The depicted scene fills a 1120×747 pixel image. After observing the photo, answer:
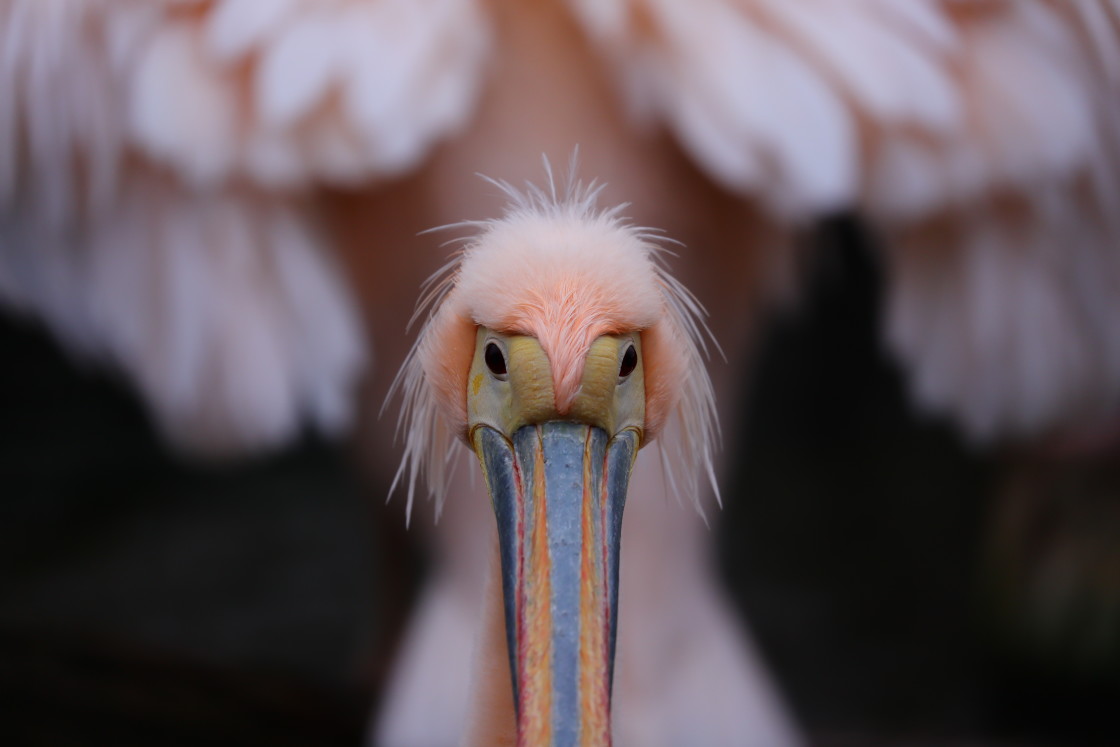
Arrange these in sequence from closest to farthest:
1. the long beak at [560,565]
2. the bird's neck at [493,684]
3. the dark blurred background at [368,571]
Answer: the long beak at [560,565] → the bird's neck at [493,684] → the dark blurred background at [368,571]

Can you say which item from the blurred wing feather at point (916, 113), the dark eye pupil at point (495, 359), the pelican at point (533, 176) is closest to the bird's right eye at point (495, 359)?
the dark eye pupil at point (495, 359)

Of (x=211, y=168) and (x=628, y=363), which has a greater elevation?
(x=211, y=168)

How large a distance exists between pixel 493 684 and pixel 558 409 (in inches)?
7.9

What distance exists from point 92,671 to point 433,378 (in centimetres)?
142

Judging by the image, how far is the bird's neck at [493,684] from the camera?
2.89 feet

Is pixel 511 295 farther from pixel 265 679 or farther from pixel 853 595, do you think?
pixel 853 595

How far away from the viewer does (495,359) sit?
834 mm

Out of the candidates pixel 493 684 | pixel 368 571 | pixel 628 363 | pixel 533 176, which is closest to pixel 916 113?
pixel 533 176

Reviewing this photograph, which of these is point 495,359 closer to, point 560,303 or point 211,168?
point 560,303

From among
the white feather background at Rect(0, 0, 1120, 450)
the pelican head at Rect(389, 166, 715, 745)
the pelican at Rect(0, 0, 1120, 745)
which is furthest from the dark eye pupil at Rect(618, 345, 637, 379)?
the white feather background at Rect(0, 0, 1120, 450)

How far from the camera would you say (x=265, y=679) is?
218 centimetres

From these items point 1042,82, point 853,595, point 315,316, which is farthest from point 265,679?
point 1042,82

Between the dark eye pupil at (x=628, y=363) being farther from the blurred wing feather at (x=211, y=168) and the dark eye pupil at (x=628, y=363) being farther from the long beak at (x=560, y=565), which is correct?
the blurred wing feather at (x=211, y=168)

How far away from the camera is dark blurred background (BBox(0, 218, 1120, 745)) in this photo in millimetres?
2105
